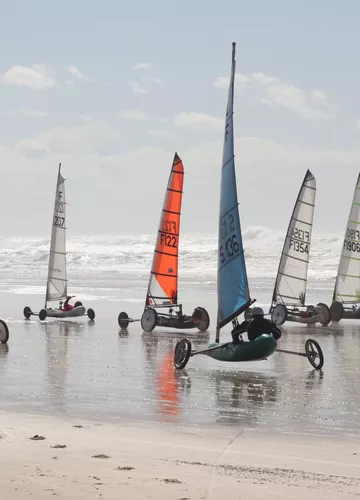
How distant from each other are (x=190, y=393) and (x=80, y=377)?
3.03 metres

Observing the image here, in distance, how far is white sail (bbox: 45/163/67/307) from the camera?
38656 mm

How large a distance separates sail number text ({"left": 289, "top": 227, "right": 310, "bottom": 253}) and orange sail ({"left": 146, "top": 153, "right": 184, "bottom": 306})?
707 centimetres

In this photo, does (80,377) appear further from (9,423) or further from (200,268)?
(200,268)

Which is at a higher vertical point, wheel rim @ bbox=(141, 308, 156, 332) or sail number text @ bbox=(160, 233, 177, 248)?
sail number text @ bbox=(160, 233, 177, 248)

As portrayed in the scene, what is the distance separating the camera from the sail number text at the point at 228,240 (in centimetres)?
1956

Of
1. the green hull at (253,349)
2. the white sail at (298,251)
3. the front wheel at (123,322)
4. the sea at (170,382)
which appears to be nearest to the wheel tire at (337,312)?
the white sail at (298,251)

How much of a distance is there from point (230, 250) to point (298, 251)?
18.0 metres

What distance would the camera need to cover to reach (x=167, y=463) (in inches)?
376

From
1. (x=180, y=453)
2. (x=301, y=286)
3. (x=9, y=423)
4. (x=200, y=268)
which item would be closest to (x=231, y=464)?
(x=180, y=453)

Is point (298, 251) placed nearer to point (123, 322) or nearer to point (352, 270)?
point (352, 270)

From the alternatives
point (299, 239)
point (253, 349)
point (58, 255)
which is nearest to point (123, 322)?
point (58, 255)

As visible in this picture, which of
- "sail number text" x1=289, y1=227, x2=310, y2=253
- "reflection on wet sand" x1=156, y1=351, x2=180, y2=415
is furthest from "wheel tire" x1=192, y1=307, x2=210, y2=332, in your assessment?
"sail number text" x1=289, y1=227, x2=310, y2=253

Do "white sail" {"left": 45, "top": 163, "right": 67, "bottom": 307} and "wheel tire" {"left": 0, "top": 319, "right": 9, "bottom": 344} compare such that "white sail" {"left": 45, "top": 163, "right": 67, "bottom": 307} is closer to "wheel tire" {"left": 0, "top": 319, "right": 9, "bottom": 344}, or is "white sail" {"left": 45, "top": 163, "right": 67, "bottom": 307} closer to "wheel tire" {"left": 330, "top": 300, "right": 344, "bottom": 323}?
"wheel tire" {"left": 330, "top": 300, "right": 344, "bottom": 323}

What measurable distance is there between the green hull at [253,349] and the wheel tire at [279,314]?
596 inches
